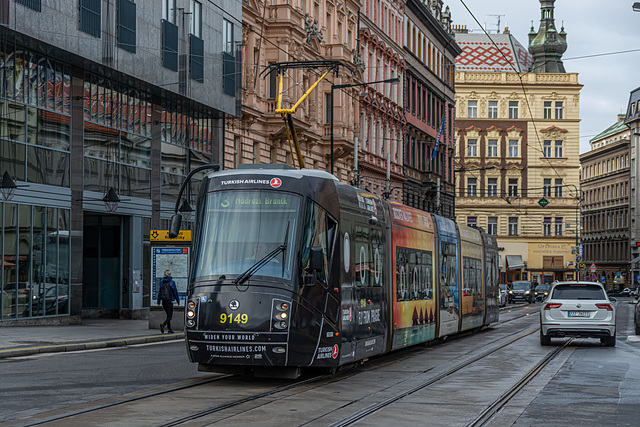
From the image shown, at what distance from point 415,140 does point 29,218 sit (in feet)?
152

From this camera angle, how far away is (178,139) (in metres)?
37.9

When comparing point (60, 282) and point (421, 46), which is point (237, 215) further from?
point (421, 46)

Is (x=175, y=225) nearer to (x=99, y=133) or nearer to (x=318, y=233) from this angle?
(x=318, y=233)

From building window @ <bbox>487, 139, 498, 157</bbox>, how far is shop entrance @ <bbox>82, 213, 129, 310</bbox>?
232 ft

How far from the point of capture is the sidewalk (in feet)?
70.4

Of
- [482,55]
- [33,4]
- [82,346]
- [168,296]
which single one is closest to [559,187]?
[482,55]

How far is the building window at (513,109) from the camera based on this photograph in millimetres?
100625

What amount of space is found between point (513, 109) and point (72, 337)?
81085mm

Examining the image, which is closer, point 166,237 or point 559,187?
point 166,237

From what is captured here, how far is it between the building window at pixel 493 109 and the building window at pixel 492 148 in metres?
2.33

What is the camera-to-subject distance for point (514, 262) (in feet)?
325

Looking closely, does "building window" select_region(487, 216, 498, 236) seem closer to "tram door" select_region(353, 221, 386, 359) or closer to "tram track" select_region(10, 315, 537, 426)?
"tram track" select_region(10, 315, 537, 426)

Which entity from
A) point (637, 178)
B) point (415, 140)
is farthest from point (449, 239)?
point (637, 178)

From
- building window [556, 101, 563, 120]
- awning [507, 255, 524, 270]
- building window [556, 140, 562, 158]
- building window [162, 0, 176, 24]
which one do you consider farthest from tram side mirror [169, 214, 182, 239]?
building window [556, 140, 562, 158]
